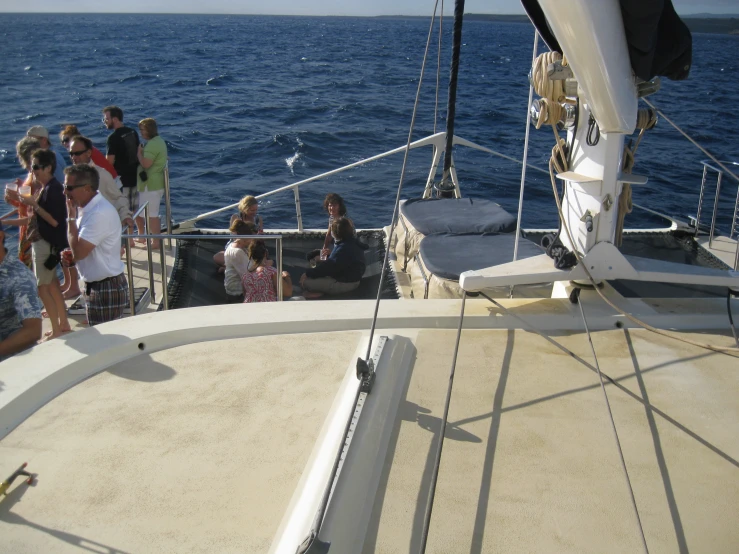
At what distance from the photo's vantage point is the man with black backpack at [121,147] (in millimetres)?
7008

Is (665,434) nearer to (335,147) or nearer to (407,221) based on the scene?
(407,221)

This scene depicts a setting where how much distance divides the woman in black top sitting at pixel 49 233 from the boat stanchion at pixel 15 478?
2.97 metres

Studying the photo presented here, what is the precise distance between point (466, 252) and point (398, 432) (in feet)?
8.68

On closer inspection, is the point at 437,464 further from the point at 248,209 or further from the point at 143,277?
the point at 143,277

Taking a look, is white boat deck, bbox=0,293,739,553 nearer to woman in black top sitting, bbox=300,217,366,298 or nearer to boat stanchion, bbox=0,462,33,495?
boat stanchion, bbox=0,462,33,495

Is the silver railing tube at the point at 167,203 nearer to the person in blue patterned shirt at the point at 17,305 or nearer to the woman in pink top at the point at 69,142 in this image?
the woman in pink top at the point at 69,142

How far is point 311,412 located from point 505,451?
0.76 m

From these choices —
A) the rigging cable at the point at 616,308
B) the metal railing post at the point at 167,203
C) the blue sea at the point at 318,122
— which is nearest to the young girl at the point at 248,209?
the metal railing post at the point at 167,203

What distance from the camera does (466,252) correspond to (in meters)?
4.99

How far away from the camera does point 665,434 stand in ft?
8.45

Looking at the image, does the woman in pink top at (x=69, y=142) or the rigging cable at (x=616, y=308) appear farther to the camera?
the woman in pink top at (x=69, y=142)

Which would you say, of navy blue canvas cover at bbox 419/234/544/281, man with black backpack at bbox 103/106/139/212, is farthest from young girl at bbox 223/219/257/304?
man with black backpack at bbox 103/106/139/212

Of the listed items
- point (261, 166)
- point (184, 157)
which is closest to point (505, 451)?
point (261, 166)

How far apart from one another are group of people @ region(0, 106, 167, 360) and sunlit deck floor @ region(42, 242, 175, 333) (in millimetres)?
357
